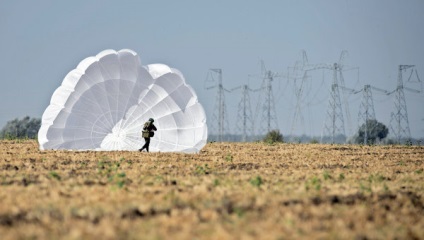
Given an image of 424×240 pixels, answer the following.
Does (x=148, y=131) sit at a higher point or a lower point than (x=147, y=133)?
higher

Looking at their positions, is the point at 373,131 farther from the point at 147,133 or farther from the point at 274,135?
the point at 147,133

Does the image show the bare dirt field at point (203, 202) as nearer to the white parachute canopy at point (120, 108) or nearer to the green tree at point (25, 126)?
the white parachute canopy at point (120, 108)

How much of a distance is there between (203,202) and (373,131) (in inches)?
6001

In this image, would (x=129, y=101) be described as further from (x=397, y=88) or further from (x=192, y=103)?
(x=397, y=88)

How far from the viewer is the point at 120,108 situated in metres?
43.9

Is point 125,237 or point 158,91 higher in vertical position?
point 158,91

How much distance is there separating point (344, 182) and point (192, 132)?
1864 centimetres

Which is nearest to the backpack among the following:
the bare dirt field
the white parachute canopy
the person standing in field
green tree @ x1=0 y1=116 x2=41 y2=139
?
the person standing in field

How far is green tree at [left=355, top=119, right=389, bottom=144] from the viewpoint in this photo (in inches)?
6339

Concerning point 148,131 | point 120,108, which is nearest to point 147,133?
point 148,131

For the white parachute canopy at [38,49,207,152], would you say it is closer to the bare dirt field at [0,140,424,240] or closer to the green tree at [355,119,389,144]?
the bare dirt field at [0,140,424,240]

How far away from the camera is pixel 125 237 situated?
13.3 metres

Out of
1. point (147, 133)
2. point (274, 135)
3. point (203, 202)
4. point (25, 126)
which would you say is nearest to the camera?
point (203, 202)

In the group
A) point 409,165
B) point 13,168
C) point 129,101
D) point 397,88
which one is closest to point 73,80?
point 129,101
